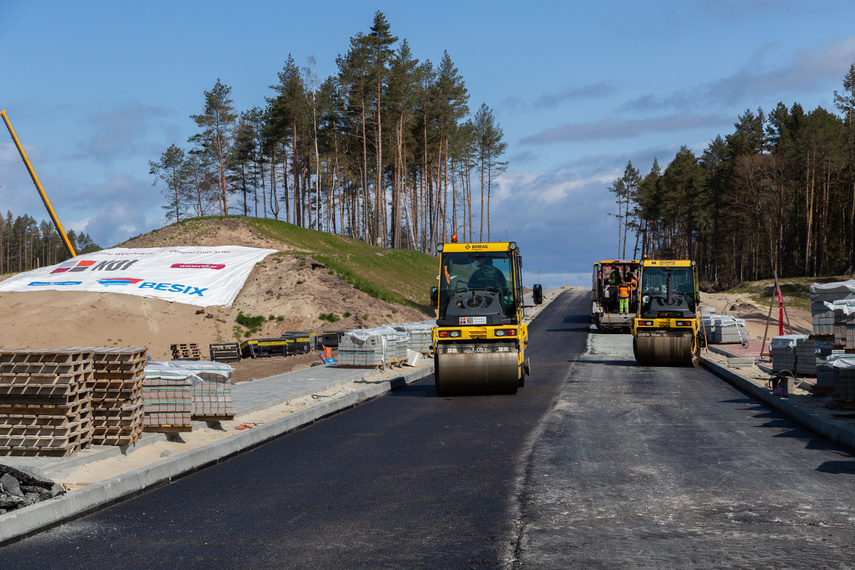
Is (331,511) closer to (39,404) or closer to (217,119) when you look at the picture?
(39,404)

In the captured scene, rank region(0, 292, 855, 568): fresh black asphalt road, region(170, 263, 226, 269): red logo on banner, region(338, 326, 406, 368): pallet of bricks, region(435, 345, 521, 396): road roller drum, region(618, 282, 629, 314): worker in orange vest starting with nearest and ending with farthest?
region(0, 292, 855, 568): fresh black asphalt road
region(435, 345, 521, 396): road roller drum
region(338, 326, 406, 368): pallet of bricks
region(618, 282, 629, 314): worker in orange vest
region(170, 263, 226, 269): red logo on banner

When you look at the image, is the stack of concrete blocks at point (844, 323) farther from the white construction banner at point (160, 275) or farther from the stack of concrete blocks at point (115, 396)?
the white construction banner at point (160, 275)

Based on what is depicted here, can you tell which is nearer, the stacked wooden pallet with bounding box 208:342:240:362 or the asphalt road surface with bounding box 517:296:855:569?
the asphalt road surface with bounding box 517:296:855:569

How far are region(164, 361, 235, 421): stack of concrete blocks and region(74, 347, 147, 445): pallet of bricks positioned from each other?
1737 millimetres

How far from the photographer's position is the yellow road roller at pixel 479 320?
1605 centimetres

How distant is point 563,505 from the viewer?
7039 millimetres

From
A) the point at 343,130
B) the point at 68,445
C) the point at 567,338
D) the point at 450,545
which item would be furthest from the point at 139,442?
the point at 343,130

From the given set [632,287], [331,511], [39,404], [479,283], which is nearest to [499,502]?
[331,511]

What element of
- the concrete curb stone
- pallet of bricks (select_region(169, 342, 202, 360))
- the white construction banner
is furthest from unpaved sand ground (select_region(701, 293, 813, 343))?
the white construction banner

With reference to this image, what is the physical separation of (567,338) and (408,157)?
3427 centimetres

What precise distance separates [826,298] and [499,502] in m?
14.4

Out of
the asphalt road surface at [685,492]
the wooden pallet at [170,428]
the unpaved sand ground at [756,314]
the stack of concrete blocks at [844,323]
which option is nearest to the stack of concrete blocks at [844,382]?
the asphalt road surface at [685,492]

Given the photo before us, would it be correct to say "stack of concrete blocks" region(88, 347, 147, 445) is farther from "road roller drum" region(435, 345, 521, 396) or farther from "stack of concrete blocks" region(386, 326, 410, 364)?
"stack of concrete blocks" region(386, 326, 410, 364)

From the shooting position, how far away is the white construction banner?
132 ft
